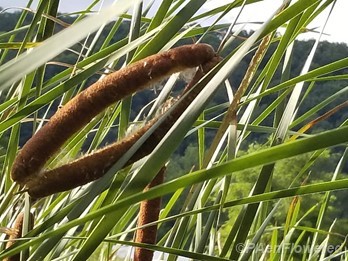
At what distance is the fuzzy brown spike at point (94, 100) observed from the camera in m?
0.26

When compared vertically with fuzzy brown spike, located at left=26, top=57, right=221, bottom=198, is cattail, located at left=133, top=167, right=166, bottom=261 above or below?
below

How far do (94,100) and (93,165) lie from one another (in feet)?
0.09

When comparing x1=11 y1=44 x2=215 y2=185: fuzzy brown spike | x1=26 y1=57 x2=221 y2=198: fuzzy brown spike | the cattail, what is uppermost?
x1=11 y1=44 x2=215 y2=185: fuzzy brown spike

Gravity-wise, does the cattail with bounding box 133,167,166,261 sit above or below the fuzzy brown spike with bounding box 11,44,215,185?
below

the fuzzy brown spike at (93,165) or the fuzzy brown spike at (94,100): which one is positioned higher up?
the fuzzy brown spike at (94,100)

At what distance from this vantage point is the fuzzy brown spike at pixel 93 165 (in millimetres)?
258

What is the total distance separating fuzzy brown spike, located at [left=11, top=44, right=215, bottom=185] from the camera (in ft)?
0.85

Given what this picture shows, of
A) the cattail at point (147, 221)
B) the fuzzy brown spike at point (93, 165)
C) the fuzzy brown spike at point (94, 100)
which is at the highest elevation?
the fuzzy brown spike at point (94, 100)

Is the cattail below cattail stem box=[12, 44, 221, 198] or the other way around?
below

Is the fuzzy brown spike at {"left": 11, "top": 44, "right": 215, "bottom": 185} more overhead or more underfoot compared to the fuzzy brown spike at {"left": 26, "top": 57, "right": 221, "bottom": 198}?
more overhead

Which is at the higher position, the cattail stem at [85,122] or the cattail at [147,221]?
the cattail stem at [85,122]

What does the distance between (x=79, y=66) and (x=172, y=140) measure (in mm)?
159

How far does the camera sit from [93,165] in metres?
0.26

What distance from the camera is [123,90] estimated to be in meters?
0.26
